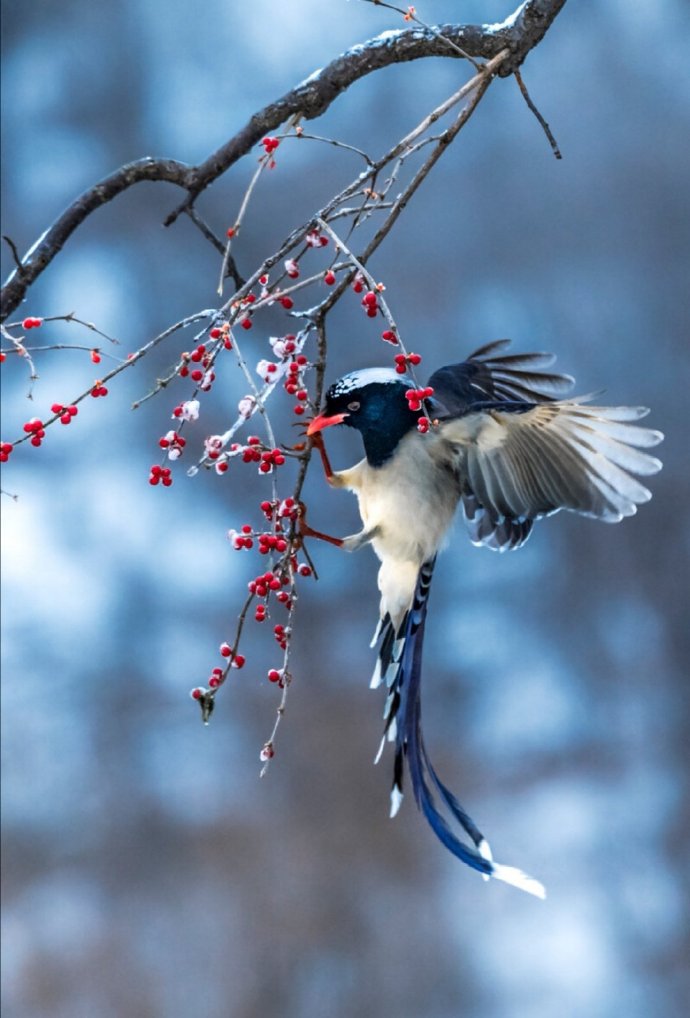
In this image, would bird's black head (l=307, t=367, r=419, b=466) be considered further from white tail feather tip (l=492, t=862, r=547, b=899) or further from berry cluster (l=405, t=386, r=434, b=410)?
white tail feather tip (l=492, t=862, r=547, b=899)

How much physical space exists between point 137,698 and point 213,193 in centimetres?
102

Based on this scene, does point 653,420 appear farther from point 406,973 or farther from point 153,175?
point 153,175

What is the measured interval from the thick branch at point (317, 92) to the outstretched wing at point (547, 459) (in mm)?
257

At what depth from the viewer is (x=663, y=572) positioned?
2447 millimetres

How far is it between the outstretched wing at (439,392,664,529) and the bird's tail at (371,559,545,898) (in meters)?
0.09

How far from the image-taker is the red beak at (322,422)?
2.98ft

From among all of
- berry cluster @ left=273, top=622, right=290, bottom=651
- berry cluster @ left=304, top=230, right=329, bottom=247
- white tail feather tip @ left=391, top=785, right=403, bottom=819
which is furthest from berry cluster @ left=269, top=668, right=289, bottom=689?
berry cluster @ left=304, top=230, right=329, bottom=247

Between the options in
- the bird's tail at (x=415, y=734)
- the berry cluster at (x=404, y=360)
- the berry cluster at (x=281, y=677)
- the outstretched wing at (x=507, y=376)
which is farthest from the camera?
the outstretched wing at (x=507, y=376)

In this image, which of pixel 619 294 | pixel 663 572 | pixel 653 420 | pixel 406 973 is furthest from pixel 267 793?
pixel 619 294

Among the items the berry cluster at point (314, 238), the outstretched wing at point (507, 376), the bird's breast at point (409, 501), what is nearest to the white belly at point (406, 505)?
the bird's breast at point (409, 501)

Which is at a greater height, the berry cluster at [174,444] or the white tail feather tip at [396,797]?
the berry cluster at [174,444]

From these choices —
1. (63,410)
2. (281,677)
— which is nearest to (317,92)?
(63,410)

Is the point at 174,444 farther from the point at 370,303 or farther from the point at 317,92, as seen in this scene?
the point at 317,92

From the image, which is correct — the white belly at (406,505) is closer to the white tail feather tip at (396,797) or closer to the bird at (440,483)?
the bird at (440,483)
